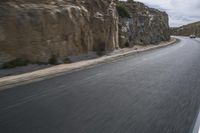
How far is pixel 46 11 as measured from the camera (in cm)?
1833

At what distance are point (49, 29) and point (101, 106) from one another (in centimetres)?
1141

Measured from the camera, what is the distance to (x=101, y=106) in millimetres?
7668

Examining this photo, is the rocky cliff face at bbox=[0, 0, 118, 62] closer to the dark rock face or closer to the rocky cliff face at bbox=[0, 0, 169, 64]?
the rocky cliff face at bbox=[0, 0, 169, 64]

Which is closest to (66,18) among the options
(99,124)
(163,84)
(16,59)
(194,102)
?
(16,59)

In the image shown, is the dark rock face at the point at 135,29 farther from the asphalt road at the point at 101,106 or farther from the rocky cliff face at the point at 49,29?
the asphalt road at the point at 101,106

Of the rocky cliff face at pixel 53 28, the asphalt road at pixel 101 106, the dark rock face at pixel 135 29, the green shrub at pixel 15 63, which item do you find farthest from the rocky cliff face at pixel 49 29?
the dark rock face at pixel 135 29

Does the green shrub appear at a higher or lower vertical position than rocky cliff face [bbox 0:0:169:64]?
lower

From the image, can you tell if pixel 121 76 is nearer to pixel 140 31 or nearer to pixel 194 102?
pixel 194 102

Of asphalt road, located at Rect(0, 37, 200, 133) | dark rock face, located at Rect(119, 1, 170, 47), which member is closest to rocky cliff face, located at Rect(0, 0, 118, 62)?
asphalt road, located at Rect(0, 37, 200, 133)

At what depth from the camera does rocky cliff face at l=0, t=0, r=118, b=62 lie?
1548 centimetres

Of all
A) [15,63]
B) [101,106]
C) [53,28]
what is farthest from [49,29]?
[101,106]

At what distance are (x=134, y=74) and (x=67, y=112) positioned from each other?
23.9ft

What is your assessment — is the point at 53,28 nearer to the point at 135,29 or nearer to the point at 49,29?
the point at 49,29

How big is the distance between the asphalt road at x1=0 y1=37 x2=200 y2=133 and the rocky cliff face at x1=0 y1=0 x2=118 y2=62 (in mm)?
4651
